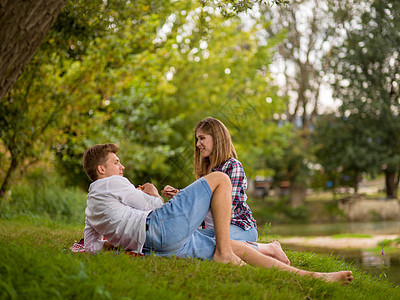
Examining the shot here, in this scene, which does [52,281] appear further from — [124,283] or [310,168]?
[310,168]

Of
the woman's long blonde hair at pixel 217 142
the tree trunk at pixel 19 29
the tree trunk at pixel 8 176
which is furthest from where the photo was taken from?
the tree trunk at pixel 8 176

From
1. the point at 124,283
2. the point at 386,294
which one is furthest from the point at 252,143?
the point at 124,283

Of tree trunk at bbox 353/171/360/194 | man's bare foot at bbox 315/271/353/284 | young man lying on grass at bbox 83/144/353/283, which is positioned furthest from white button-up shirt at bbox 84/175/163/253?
tree trunk at bbox 353/171/360/194

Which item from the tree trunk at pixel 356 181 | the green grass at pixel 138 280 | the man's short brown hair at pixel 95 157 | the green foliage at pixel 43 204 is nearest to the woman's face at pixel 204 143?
the man's short brown hair at pixel 95 157

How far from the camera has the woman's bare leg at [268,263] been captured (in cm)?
341

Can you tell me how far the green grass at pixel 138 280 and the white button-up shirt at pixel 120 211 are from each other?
0.50 ft

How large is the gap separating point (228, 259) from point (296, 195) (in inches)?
692

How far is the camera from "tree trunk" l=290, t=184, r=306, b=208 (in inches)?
797

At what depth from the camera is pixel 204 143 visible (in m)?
4.05

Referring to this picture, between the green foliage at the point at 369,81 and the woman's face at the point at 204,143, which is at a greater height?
the green foliage at the point at 369,81

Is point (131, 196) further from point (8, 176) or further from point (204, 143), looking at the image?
point (8, 176)

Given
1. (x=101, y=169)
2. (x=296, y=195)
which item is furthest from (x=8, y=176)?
(x=296, y=195)

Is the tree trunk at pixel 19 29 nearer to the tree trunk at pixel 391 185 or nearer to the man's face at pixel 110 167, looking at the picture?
the man's face at pixel 110 167

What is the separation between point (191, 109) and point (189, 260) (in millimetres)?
13118
